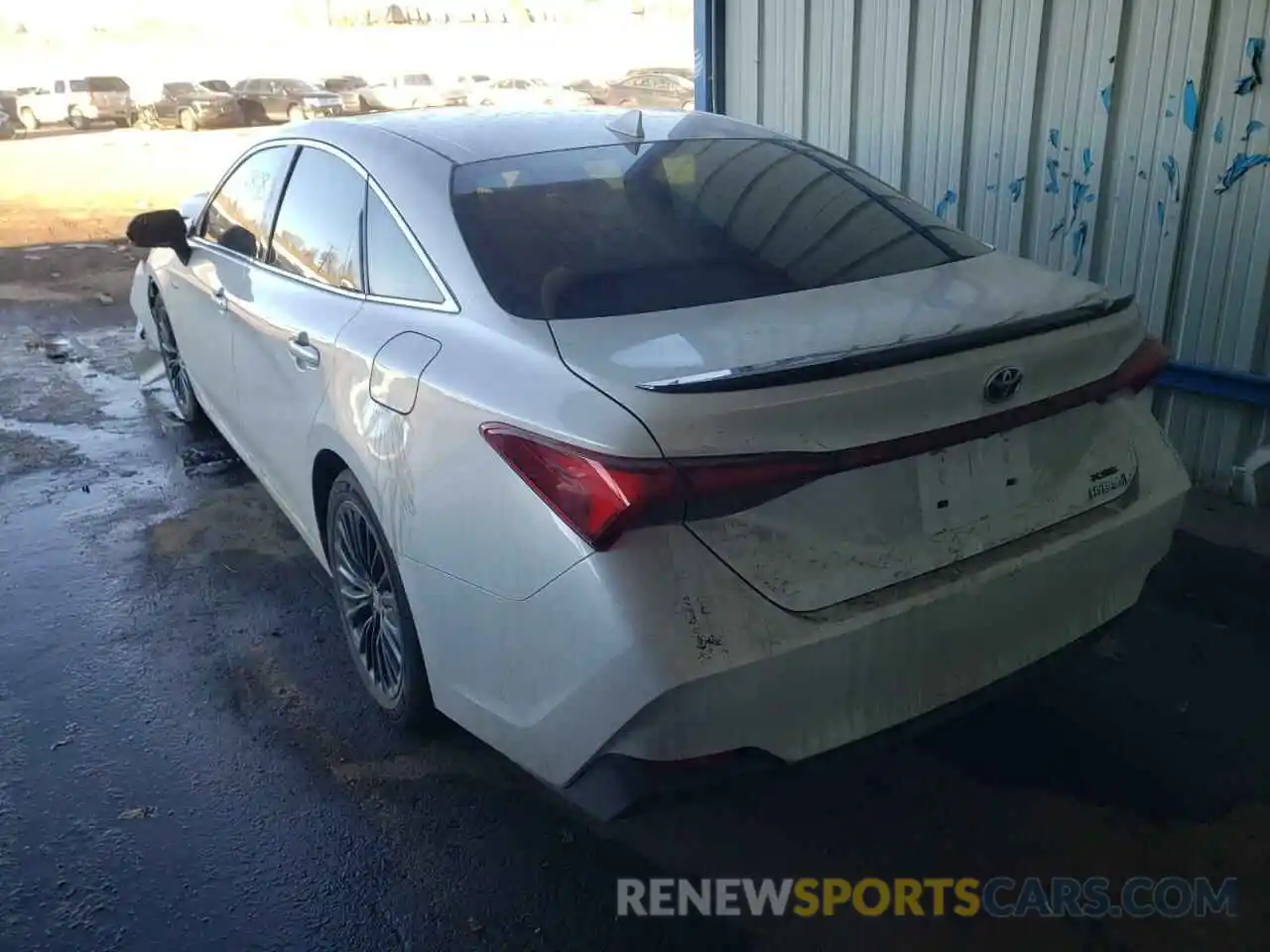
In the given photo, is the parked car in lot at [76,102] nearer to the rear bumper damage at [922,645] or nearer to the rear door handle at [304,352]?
the rear door handle at [304,352]

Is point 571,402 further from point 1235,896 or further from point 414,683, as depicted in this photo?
point 1235,896

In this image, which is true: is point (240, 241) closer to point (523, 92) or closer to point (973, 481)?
point (973, 481)

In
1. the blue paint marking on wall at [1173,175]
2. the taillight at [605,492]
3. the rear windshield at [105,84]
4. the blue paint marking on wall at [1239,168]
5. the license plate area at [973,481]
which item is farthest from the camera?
the rear windshield at [105,84]

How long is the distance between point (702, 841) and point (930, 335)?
1.37 metres

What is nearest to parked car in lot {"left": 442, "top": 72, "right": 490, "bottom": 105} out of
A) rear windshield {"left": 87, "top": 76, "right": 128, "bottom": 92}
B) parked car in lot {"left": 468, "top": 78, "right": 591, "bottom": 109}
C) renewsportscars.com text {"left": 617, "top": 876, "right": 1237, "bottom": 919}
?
parked car in lot {"left": 468, "top": 78, "right": 591, "bottom": 109}

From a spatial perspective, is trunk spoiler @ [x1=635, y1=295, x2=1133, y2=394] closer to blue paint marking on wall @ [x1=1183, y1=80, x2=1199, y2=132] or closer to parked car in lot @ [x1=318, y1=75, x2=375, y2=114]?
blue paint marking on wall @ [x1=1183, y1=80, x2=1199, y2=132]

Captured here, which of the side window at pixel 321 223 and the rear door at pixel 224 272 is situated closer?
the side window at pixel 321 223

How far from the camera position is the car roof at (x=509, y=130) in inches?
125

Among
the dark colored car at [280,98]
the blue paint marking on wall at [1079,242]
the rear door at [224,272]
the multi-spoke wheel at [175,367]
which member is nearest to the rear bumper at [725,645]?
the rear door at [224,272]

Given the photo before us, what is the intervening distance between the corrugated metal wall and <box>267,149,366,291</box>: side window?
124 inches

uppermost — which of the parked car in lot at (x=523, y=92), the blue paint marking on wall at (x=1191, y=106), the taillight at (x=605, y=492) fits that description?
the blue paint marking on wall at (x=1191, y=106)

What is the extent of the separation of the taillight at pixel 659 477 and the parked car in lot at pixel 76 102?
3051 cm

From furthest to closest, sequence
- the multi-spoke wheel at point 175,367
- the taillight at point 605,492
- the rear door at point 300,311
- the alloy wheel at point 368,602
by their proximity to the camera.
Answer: the multi-spoke wheel at point 175,367, the rear door at point 300,311, the alloy wheel at point 368,602, the taillight at point 605,492

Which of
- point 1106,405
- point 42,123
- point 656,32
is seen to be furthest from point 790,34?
point 656,32
